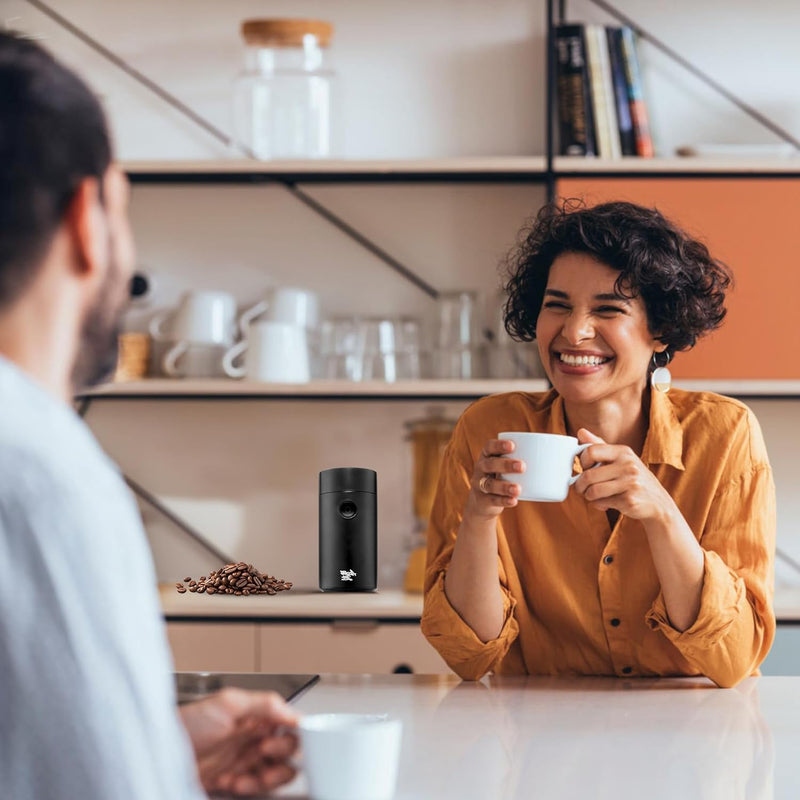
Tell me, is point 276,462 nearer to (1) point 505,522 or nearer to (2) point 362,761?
(1) point 505,522

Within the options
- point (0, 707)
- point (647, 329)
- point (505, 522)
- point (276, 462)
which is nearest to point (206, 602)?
point (276, 462)

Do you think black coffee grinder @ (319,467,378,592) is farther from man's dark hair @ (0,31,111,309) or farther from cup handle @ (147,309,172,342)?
cup handle @ (147,309,172,342)

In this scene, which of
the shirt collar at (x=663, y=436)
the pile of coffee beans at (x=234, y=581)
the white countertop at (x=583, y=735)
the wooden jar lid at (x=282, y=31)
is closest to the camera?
the white countertop at (x=583, y=735)

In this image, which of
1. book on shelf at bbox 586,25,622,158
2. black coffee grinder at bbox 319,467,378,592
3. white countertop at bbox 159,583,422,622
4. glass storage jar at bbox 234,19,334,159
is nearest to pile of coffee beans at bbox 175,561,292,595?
white countertop at bbox 159,583,422,622

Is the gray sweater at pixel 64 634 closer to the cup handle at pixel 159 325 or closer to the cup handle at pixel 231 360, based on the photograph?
the cup handle at pixel 231 360

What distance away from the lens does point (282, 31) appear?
267 cm

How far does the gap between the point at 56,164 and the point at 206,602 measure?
6.91 feet

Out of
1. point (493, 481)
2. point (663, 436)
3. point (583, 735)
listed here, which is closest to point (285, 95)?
point (663, 436)

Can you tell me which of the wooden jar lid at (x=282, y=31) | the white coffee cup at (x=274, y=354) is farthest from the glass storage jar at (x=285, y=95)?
the white coffee cup at (x=274, y=354)

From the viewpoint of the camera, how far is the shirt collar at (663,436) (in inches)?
60.2

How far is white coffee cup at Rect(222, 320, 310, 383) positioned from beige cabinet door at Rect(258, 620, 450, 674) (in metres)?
0.59

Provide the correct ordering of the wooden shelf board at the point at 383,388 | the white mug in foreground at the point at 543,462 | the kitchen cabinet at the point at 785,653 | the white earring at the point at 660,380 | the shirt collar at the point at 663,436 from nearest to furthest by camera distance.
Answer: the white mug in foreground at the point at 543,462 → the shirt collar at the point at 663,436 → the white earring at the point at 660,380 → the kitchen cabinet at the point at 785,653 → the wooden shelf board at the point at 383,388

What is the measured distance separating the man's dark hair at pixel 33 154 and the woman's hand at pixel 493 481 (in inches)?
30.1

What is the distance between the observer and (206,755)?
2.82 feet
